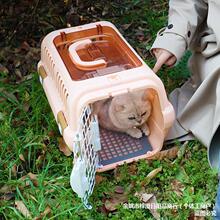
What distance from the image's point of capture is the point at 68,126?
1885mm

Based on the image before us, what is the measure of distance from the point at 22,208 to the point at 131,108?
58 centimetres

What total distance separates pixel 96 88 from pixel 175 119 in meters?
0.46

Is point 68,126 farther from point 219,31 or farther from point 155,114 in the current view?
point 219,31

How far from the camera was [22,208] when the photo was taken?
1.84 meters

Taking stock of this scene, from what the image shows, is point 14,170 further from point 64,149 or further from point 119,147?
point 119,147

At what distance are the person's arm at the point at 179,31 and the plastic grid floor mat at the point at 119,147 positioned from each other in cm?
32

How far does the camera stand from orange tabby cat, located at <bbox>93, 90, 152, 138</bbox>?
2.00 m

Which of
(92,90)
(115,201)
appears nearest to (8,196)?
(115,201)

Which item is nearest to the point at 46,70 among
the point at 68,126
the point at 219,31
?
the point at 68,126

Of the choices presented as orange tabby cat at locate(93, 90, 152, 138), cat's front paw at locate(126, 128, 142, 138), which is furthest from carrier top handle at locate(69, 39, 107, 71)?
cat's front paw at locate(126, 128, 142, 138)

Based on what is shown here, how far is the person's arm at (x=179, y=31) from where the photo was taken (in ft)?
6.53

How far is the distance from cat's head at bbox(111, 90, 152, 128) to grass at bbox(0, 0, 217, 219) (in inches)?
7.2

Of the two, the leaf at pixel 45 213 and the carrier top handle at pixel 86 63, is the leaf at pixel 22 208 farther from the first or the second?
the carrier top handle at pixel 86 63

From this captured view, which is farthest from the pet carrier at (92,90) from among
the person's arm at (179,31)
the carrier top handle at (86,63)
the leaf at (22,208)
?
the leaf at (22,208)
